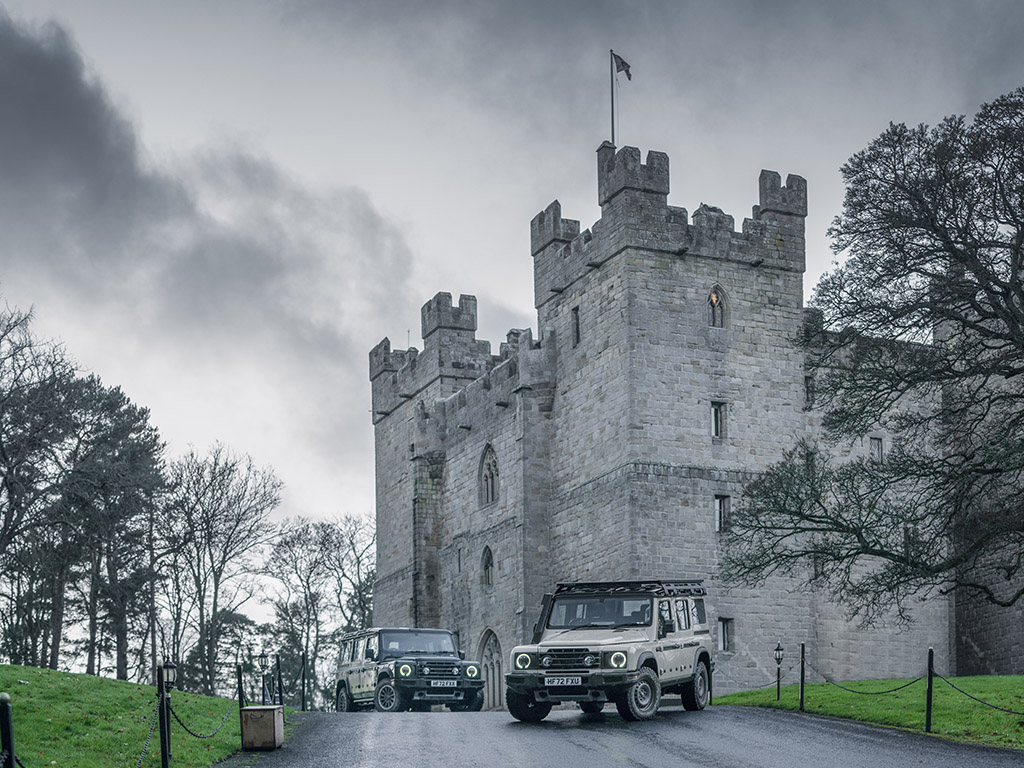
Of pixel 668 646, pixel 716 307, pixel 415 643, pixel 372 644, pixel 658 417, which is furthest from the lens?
pixel 716 307

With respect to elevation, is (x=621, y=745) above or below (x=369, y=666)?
above

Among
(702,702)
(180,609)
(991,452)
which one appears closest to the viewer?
(991,452)

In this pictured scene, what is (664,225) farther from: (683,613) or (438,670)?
(683,613)

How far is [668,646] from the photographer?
23.8m

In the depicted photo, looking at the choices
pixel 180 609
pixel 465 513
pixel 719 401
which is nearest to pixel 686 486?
pixel 719 401

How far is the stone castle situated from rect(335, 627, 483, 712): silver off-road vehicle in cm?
634

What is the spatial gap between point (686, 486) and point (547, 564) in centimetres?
562

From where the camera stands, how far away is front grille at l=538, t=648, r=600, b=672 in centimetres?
2283

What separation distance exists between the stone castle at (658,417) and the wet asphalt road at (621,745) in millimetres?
12559

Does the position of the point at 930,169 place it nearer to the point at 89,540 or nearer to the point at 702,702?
the point at 702,702

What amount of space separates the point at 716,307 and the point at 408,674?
44.6 feet

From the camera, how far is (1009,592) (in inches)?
1501

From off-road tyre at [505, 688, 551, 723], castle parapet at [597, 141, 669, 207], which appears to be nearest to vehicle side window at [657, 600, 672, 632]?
off-road tyre at [505, 688, 551, 723]

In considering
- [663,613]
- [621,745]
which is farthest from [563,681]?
[621,745]
